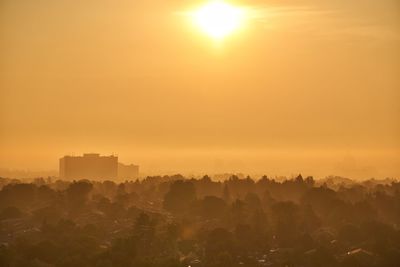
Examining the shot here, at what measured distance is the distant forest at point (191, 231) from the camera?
113 meters

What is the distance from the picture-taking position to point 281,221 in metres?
141

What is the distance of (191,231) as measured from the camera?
135 metres

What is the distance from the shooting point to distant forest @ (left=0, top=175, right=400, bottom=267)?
113 m

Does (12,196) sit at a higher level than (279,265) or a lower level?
higher

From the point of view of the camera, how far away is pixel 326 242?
420ft

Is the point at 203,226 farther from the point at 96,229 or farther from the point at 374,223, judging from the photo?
the point at 374,223

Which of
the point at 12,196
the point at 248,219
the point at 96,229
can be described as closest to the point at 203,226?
the point at 248,219

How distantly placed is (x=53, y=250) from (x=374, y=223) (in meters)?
63.3

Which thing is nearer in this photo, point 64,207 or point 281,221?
point 281,221

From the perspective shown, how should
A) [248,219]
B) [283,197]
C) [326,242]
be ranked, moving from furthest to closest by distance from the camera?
[283,197] < [248,219] < [326,242]

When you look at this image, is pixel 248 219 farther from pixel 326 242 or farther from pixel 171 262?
pixel 171 262

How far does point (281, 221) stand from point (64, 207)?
54231 millimetres

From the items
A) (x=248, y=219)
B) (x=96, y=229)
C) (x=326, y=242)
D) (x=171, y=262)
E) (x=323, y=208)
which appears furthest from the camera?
(x=323, y=208)

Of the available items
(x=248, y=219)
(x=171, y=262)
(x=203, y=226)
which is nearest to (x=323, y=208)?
(x=248, y=219)
